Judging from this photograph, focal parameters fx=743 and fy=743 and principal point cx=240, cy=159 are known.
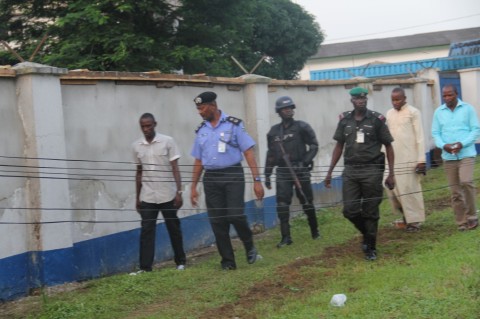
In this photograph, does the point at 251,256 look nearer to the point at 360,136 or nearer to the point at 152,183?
the point at 152,183

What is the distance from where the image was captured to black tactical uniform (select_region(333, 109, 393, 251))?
7387 millimetres

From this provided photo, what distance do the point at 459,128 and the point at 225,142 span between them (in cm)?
277

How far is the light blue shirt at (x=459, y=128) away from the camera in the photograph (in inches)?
325

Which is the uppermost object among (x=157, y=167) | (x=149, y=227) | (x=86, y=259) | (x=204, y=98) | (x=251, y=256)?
(x=204, y=98)

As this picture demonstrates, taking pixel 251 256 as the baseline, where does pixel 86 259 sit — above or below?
above

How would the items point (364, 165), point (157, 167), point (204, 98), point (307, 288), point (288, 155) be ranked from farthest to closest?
point (288, 155) < point (157, 167) < point (364, 165) < point (204, 98) < point (307, 288)

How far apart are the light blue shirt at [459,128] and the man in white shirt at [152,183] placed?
3089mm

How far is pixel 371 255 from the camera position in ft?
24.1

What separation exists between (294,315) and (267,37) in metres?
18.7

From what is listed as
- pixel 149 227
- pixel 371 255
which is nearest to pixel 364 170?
pixel 371 255

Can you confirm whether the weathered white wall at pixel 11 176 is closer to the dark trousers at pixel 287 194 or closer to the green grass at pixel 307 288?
the green grass at pixel 307 288

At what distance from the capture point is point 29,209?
688 cm

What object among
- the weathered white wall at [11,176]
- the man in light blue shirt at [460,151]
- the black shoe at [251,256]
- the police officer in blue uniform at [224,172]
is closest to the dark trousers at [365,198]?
the police officer in blue uniform at [224,172]

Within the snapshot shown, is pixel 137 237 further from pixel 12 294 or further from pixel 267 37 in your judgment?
pixel 267 37
